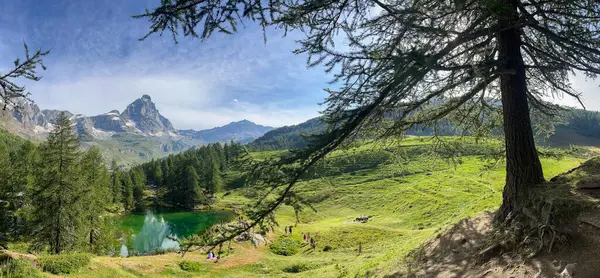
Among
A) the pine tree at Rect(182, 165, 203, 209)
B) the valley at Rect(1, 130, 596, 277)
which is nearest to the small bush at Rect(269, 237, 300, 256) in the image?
the valley at Rect(1, 130, 596, 277)

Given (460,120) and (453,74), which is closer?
(453,74)

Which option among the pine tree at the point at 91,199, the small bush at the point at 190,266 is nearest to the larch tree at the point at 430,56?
the small bush at the point at 190,266

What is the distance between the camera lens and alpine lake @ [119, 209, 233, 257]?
167ft

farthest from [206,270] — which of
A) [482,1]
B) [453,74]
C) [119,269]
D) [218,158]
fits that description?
[218,158]

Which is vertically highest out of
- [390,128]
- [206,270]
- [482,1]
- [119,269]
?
[482,1]

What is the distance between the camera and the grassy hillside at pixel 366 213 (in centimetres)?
1109

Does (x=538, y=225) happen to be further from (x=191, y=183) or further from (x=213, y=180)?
(x=213, y=180)

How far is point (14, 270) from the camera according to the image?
12727 millimetres

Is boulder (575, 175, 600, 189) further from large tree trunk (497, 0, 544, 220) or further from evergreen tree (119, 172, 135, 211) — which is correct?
evergreen tree (119, 172, 135, 211)

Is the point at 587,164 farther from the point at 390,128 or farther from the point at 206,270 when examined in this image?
the point at 206,270

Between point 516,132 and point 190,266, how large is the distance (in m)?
23.6

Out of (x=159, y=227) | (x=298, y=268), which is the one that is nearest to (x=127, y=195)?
(x=159, y=227)

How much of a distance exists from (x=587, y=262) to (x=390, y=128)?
205 inches

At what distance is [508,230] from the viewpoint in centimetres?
718
